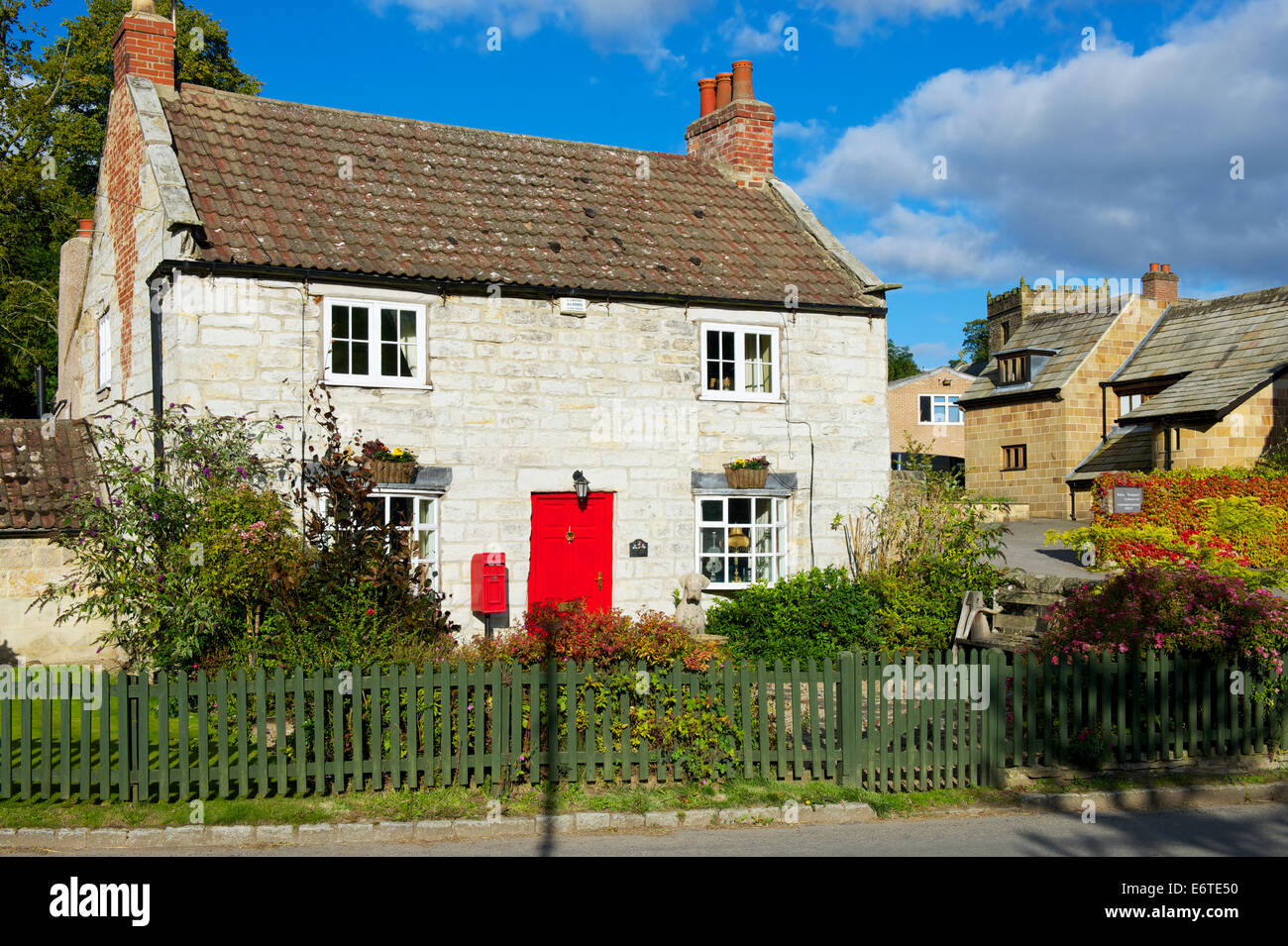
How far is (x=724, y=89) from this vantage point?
21.1m

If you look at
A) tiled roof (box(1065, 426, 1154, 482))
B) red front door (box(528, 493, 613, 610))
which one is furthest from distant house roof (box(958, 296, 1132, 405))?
red front door (box(528, 493, 613, 610))

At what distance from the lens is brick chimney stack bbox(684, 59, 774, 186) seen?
20.8m

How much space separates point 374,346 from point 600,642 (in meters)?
7.33

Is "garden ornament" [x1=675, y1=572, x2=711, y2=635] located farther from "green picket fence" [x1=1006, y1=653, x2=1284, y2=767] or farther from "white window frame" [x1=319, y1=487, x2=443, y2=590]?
"green picket fence" [x1=1006, y1=653, x2=1284, y2=767]

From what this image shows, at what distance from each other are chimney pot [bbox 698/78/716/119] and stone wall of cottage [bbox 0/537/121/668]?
14494 mm

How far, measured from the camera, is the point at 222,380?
14.2 metres

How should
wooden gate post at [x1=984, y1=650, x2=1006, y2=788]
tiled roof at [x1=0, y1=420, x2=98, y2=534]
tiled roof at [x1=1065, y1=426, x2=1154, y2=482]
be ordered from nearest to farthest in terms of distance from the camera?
1. wooden gate post at [x1=984, y1=650, x2=1006, y2=788]
2. tiled roof at [x1=0, y1=420, x2=98, y2=534]
3. tiled roof at [x1=1065, y1=426, x2=1154, y2=482]

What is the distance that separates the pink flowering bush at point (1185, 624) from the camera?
10.3m

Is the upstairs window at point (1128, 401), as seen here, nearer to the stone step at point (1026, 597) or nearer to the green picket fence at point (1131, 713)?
the stone step at point (1026, 597)

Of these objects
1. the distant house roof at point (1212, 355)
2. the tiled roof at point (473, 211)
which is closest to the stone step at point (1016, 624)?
the tiled roof at point (473, 211)

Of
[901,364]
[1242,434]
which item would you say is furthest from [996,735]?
[901,364]
